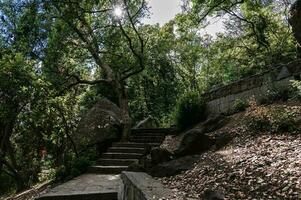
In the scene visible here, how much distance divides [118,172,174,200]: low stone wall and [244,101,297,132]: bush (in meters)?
2.84

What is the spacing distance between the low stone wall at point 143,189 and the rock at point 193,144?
1.22 metres

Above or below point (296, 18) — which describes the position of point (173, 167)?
below

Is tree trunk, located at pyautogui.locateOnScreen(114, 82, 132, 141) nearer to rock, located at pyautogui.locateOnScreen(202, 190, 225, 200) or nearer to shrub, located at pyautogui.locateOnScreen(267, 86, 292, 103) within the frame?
shrub, located at pyautogui.locateOnScreen(267, 86, 292, 103)

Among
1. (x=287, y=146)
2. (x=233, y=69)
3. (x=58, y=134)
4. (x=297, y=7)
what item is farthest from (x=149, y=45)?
(x=287, y=146)

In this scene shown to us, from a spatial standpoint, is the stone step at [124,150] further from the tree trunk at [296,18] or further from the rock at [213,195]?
the rock at [213,195]

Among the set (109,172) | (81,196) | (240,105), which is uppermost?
(240,105)

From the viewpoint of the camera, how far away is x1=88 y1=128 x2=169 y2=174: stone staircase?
9630 mm

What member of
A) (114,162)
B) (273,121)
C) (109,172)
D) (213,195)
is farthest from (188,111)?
(213,195)

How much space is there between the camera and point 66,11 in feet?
36.6

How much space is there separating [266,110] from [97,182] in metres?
4.09

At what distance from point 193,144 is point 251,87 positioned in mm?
4871

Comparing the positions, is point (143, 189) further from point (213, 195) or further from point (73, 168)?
point (73, 168)

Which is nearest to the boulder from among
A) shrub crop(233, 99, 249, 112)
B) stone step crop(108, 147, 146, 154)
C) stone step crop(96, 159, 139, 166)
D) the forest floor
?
stone step crop(108, 147, 146, 154)

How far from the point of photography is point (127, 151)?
1129cm
